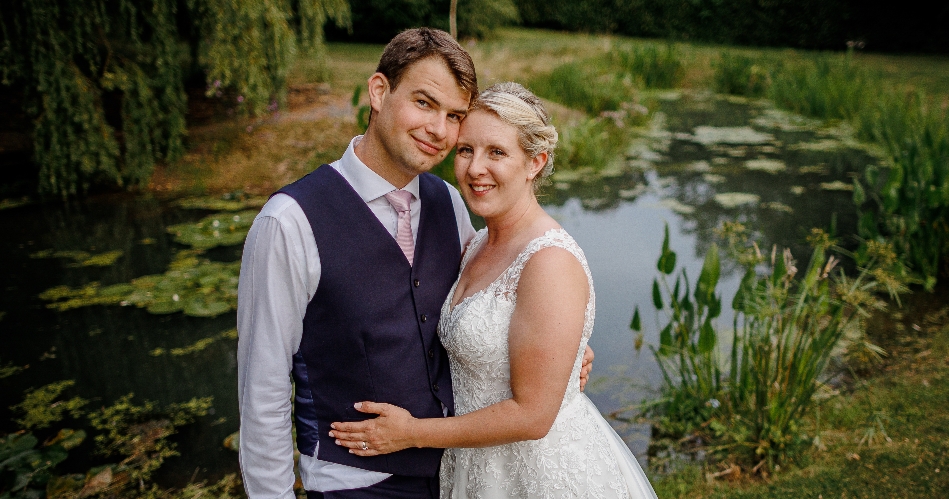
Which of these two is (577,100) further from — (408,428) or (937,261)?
(408,428)

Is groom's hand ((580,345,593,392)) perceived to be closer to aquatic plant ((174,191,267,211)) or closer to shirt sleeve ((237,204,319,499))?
shirt sleeve ((237,204,319,499))

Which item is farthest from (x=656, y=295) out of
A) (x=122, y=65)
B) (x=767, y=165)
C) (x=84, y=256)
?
(x=122, y=65)

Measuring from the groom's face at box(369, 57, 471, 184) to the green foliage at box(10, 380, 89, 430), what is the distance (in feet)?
8.48

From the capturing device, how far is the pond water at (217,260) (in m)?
3.56

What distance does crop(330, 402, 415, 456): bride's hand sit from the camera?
59.1 inches

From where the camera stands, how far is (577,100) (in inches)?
347

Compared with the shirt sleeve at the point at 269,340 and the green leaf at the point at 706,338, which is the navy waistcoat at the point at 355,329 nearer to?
the shirt sleeve at the point at 269,340

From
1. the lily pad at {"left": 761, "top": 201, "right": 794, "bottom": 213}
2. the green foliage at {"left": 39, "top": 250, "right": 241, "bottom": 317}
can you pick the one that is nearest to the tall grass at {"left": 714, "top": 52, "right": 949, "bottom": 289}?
the lily pad at {"left": 761, "top": 201, "right": 794, "bottom": 213}

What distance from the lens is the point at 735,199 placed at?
246 inches

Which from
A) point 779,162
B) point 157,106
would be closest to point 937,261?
point 779,162

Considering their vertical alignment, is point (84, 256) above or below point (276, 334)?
below

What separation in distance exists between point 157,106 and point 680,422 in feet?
17.6

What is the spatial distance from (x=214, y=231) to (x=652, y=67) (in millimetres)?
7723

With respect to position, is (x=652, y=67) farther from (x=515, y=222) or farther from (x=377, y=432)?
(x=377, y=432)
